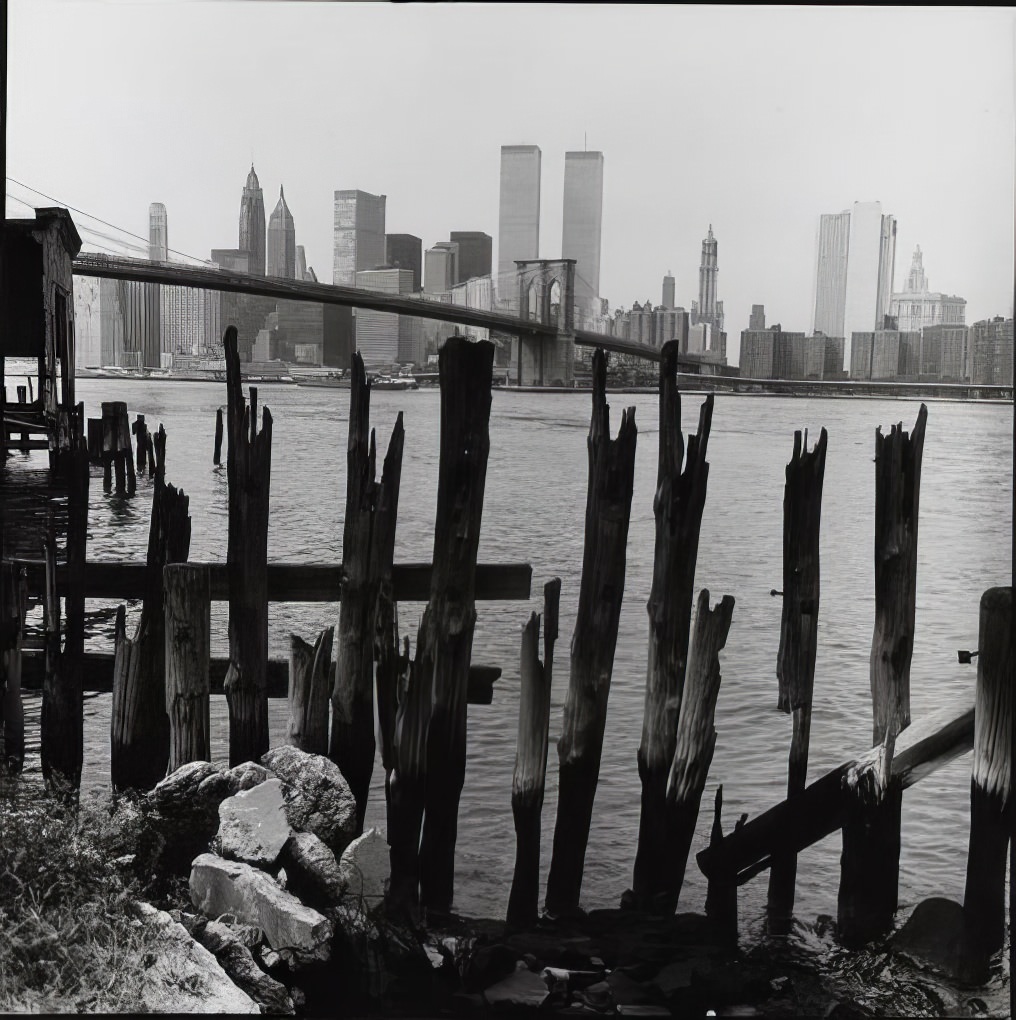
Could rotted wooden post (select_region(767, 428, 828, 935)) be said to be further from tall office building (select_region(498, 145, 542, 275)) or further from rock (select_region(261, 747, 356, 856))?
tall office building (select_region(498, 145, 542, 275))

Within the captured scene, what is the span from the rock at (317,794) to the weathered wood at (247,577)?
223 millimetres

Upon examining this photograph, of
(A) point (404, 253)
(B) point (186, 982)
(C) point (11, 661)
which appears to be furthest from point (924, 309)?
(B) point (186, 982)

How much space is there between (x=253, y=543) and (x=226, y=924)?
128cm

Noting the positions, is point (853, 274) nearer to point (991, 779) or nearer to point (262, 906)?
point (991, 779)

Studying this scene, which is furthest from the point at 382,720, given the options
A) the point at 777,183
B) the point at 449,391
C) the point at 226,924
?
the point at 777,183

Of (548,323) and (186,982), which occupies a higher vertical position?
(548,323)

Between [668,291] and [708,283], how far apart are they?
523mm

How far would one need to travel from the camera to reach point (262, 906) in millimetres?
3277

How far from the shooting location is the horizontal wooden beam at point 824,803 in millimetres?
3520

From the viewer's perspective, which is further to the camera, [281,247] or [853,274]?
[281,247]

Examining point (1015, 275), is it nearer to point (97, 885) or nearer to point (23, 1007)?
point (97, 885)

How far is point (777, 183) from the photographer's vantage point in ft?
46.8

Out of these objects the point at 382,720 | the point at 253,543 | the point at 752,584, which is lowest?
the point at 752,584

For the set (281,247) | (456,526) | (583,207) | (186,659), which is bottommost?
(186,659)
